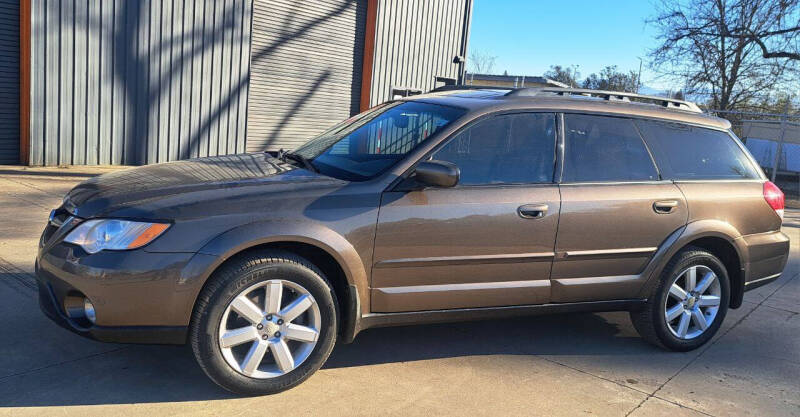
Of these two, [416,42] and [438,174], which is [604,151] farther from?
[416,42]

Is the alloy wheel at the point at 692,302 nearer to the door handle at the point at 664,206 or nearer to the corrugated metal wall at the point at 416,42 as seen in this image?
the door handle at the point at 664,206

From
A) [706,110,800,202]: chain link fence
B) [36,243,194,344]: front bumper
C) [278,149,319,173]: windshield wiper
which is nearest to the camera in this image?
[36,243,194,344]: front bumper

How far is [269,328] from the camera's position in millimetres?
3516

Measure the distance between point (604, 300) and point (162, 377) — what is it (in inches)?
109

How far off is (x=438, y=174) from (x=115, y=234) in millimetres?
1692

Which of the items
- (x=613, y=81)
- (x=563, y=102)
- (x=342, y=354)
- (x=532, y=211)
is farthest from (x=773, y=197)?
(x=613, y=81)

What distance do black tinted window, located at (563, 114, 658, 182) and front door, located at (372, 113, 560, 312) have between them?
0.15 m

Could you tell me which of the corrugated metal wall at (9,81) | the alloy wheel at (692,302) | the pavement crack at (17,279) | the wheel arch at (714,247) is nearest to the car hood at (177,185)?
the pavement crack at (17,279)

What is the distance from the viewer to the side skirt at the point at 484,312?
12.7 feet

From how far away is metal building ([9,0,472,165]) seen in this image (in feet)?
33.1

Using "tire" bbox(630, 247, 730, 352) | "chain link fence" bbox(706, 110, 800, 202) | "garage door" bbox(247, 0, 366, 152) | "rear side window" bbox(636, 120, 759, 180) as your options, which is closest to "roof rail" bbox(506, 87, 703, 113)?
"rear side window" bbox(636, 120, 759, 180)

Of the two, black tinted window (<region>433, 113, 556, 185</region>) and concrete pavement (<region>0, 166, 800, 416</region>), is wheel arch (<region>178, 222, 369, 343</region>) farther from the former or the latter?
black tinted window (<region>433, 113, 556, 185</region>)

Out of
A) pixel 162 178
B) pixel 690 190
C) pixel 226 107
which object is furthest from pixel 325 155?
pixel 226 107

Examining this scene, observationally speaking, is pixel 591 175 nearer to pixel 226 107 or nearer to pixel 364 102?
pixel 226 107
